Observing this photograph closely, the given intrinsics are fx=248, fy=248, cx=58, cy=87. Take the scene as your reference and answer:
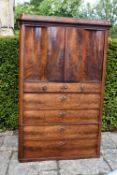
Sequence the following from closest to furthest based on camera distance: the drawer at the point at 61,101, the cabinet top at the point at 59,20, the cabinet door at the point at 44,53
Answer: the cabinet top at the point at 59,20 < the cabinet door at the point at 44,53 < the drawer at the point at 61,101

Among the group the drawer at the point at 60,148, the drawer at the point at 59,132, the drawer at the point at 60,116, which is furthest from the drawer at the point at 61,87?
the drawer at the point at 60,148

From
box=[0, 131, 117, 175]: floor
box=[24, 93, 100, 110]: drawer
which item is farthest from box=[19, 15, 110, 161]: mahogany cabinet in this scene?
box=[0, 131, 117, 175]: floor

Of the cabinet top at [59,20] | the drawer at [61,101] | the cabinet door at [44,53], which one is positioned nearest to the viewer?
the cabinet top at [59,20]

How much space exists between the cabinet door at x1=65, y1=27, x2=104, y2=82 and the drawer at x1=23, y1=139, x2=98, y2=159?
32.5 inches

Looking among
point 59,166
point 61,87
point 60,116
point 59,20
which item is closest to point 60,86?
point 61,87

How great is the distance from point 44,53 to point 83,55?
485mm

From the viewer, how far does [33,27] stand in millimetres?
2861

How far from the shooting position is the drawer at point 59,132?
3104mm

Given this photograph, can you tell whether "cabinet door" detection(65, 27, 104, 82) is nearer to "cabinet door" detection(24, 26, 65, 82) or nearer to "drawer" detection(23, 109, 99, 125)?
"cabinet door" detection(24, 26, 65, 82)

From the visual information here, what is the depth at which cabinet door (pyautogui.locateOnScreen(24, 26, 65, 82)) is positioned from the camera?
114 inches

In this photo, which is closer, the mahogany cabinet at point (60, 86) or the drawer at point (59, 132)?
the mahogany cabinet at point (60, 86)

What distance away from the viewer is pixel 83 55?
3057 mm

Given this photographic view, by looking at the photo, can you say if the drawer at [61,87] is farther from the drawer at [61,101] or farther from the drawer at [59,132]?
the drawer at [59,132]

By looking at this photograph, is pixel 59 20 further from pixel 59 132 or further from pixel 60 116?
pixel 59 132
